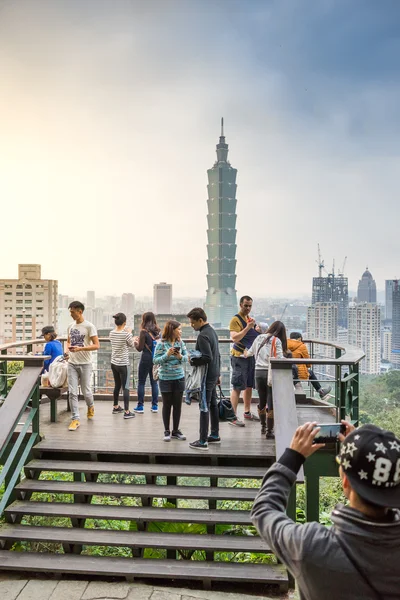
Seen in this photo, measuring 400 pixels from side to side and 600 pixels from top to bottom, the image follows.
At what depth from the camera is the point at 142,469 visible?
5195 mm

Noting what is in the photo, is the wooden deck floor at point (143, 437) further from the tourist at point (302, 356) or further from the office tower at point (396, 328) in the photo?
the office tower at point (396, 328)

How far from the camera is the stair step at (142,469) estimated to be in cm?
507

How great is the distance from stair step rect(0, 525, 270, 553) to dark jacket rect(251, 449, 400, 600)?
3051 millimetres

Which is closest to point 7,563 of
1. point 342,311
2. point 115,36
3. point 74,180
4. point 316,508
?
point 316,508

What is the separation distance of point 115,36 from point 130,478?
36599 millimetres

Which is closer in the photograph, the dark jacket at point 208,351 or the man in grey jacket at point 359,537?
the man in grey jacket at point 359,537

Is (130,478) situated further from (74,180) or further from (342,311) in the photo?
(74,180)

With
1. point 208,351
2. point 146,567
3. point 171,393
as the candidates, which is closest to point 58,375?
point 171,393

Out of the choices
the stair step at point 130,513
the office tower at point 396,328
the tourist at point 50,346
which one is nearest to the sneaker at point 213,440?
the stair step at point 130,513

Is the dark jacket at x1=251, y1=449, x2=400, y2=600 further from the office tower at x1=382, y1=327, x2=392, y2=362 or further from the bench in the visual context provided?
the office tower at x1=382, y1=327, x2=392, y2=362

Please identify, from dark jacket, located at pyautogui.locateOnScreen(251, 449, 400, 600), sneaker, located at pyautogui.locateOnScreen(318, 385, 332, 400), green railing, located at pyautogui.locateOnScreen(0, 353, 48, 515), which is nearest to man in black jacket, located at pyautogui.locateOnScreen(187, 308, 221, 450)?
green railing, located at pyautogui.locateOnScreen(0, 353, 48, 515)

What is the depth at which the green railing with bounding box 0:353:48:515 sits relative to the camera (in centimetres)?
488

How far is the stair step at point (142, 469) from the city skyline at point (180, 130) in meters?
36.2

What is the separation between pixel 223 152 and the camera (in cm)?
19512
